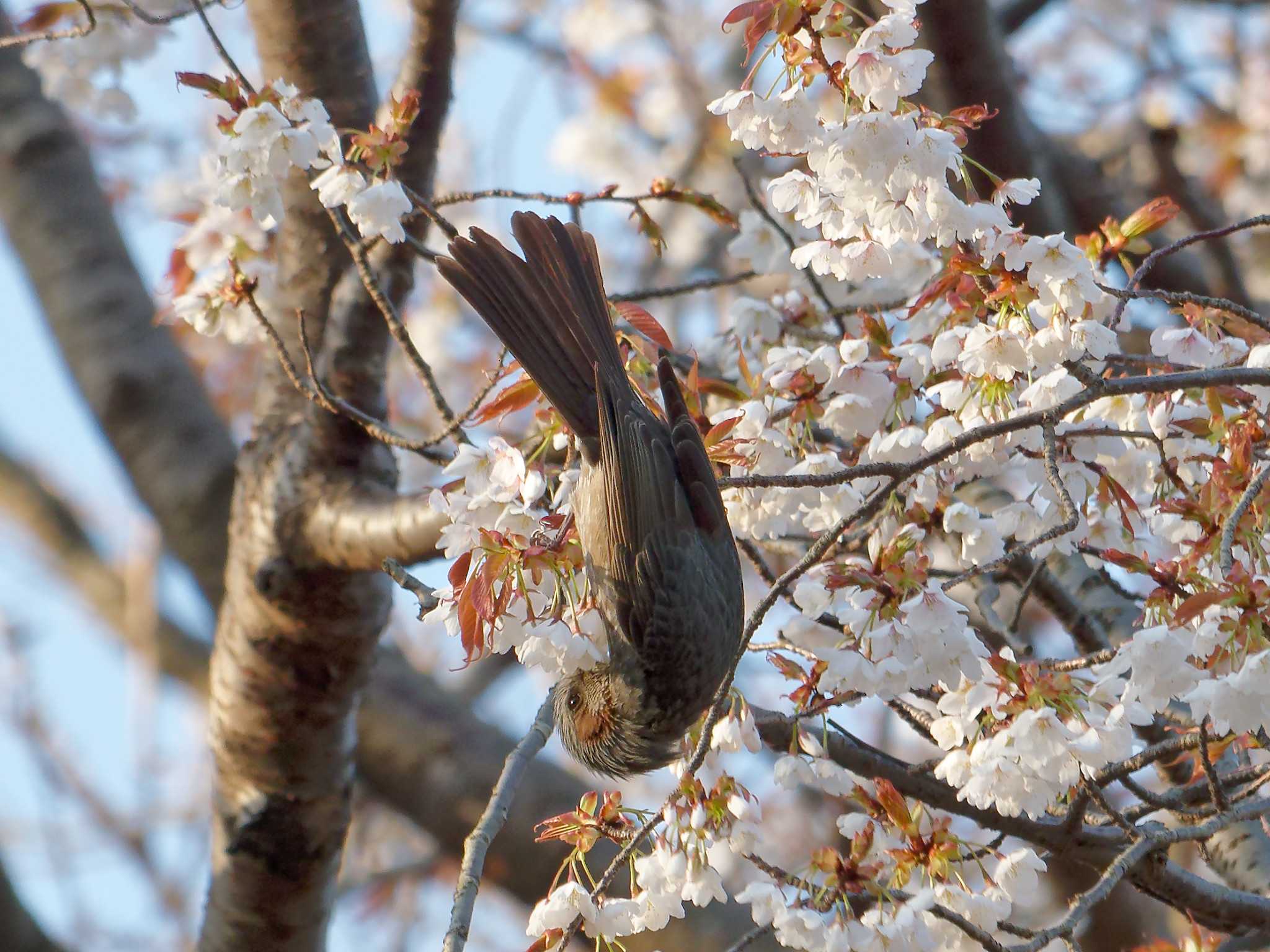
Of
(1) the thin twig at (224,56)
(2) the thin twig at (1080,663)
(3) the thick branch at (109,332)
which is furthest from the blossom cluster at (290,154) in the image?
(3) the thick branch at (109,332)

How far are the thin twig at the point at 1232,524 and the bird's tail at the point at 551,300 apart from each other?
125 cm

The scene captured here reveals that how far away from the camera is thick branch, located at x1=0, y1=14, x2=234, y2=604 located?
148 inches

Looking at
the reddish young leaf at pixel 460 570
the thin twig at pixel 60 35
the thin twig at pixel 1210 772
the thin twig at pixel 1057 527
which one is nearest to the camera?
the thin twig at pixel 1057 527

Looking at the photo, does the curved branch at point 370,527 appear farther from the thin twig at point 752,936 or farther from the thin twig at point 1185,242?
the thin twig at point 1185,242

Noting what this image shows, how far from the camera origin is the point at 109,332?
3914 millimetres

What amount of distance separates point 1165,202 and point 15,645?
557 centimetres

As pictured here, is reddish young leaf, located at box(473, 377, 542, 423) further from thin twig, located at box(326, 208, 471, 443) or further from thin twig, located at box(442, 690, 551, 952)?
thin twig, located at box(442, 690, 551, 952)

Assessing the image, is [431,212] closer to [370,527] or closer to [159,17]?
[370,527]

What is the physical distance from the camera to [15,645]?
5844 millimetres

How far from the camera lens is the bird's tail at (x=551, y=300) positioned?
2557 millimetres

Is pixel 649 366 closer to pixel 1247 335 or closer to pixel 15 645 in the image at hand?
pixel 1247 335

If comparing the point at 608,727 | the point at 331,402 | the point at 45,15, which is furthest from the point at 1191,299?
the point at 45,15

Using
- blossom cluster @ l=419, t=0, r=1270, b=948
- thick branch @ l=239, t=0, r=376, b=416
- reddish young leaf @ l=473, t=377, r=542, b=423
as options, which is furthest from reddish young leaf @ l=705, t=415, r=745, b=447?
thick branch @ l=239, t=0, r=376, b=416

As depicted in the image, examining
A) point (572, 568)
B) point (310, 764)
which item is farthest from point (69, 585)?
point (572, 568)
